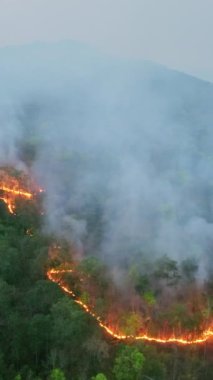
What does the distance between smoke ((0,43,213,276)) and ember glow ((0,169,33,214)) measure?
1651 mm

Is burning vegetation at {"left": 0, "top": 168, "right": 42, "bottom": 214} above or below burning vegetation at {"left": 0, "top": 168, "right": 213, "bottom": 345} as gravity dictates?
above

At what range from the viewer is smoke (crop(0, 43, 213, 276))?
27562mm

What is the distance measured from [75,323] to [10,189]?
16.8m

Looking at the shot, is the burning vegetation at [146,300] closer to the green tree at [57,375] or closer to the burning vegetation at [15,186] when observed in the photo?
the green tree at [57,375]

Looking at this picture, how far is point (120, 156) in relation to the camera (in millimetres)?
38750

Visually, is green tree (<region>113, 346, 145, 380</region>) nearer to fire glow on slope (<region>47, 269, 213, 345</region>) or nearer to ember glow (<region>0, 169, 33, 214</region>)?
fire glow on slope (<region>47, 269, 213, 345</region>)

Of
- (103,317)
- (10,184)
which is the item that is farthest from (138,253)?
(10,184)

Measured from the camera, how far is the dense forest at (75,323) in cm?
1838

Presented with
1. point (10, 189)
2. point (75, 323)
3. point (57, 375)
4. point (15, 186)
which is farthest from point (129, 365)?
point (15, 186)

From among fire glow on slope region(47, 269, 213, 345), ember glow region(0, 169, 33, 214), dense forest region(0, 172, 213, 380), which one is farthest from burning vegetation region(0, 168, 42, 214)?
fire glow on slope region(47, 269, 213, 345)

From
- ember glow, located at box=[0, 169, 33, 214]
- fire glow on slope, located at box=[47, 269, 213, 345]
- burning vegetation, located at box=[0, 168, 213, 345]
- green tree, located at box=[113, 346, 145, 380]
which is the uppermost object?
ember glow, located at box=[0, 169, 33, 214]

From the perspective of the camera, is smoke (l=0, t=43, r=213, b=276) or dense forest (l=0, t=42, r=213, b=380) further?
smoke (l=0, t=43, r=213, b=276)

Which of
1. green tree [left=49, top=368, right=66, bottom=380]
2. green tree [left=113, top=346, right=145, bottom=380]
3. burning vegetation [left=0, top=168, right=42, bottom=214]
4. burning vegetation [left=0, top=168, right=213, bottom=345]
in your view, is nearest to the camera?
green tree [left=49, top=368, right=66, bottom=380]

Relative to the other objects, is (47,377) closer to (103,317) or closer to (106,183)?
(103,317)
